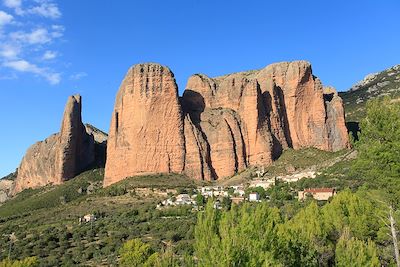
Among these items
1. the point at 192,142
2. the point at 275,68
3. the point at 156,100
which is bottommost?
the point at 192,142

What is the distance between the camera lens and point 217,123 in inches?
4097

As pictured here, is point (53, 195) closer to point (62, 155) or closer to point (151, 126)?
point (62, 155)

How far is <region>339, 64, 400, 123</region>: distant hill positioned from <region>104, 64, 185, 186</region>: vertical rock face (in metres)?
48.5

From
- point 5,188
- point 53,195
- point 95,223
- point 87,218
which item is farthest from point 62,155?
point 95,223

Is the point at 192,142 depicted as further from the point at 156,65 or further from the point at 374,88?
the point at 374,88

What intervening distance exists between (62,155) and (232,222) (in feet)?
325

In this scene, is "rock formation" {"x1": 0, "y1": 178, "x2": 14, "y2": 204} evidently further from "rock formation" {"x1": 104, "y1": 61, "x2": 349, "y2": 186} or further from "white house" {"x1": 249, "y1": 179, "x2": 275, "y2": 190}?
"white house" {"x1": 249, "y1": 179, "x2": 275, "y2": 190}

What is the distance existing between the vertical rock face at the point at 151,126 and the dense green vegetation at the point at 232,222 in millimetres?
4033

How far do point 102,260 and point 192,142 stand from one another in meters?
53.0

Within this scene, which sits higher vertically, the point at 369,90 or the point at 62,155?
the point at 369,90

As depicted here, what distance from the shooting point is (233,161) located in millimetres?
99625

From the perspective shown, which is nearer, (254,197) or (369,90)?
(254,197)

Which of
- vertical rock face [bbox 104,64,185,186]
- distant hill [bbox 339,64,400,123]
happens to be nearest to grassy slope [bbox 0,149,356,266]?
vertical rock face [bbox 104,64,185,186]

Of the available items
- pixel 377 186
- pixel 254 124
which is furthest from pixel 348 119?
pixel 377 186
